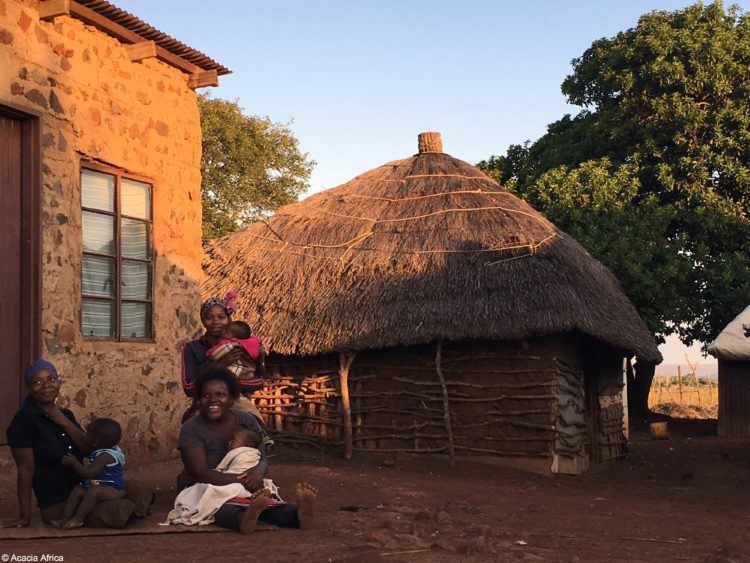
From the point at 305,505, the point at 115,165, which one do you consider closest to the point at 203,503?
the point at 305,505

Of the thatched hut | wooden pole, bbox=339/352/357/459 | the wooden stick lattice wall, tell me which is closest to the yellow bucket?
the thatched hut

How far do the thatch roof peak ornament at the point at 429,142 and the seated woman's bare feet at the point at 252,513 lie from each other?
1077 cm

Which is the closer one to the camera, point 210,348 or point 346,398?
point 210,348

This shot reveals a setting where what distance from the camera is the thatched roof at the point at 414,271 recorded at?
11.9 m

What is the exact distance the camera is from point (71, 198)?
24.8 ft

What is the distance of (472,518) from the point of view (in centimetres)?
709

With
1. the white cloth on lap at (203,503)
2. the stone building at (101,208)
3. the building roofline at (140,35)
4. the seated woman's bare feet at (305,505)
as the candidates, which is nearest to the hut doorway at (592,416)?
the stone building at (101,208)

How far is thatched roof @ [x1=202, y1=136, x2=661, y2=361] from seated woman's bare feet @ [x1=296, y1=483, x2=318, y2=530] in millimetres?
6120

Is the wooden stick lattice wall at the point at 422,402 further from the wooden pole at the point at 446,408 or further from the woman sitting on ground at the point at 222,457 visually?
the woman sitting on ground at the point at 222,457

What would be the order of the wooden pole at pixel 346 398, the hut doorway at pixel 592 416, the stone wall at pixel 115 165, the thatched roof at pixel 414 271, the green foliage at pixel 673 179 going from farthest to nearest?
the green foliage at pixel 673 179
the hut doorway at pixel 592 416
the wooden pole at pixel 346 398
the thatched roof at pixel 414 271
the stone wall at pixel 115 165

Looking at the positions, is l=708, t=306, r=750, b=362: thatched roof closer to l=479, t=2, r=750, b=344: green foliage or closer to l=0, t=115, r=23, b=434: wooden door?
l=479, t=2, r=750, b=344: green foliage

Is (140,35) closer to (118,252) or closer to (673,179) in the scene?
(118,252)

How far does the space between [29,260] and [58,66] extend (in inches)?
60.9

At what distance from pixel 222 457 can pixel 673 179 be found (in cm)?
1536
